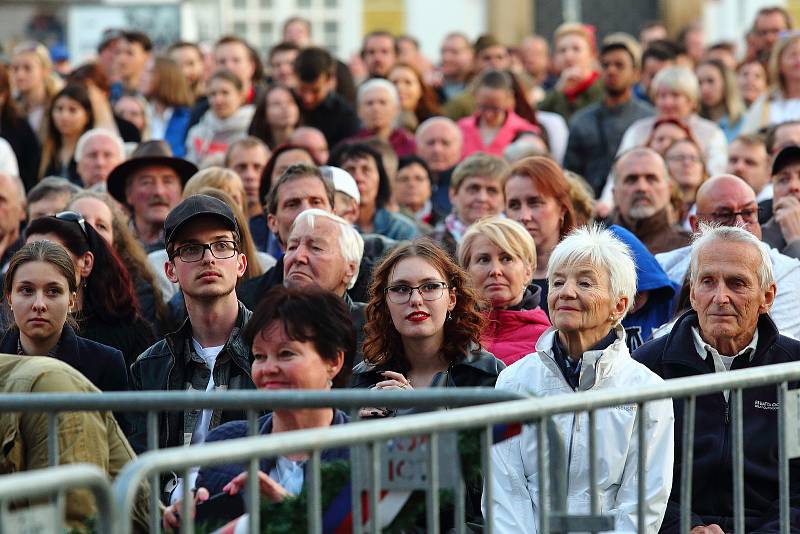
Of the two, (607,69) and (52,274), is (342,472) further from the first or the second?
(607,69)

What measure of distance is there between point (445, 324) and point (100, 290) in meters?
1.96

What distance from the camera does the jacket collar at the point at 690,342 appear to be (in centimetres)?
680

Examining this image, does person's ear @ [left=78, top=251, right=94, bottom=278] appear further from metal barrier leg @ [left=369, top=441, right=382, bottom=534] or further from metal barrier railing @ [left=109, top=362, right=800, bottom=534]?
metal barrier leg @ [left=369, top=441, right=382, bottom=534]

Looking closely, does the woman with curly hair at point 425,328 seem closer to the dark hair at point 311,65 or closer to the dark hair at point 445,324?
the dark hair at point 445,324

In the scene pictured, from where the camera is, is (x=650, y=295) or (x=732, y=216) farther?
(x=732, y=216)

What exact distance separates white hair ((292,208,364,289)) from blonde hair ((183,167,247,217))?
1761mm

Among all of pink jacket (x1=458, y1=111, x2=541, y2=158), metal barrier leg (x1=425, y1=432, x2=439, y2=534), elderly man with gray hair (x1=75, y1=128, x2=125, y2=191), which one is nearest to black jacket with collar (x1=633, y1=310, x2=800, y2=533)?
metal barrier leg (x1=425, y1=432, x2=439, y2=534)

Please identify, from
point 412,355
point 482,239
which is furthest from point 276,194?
point 412,355

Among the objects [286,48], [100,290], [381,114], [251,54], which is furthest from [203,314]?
[286,48]

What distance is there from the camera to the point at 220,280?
7172 mm

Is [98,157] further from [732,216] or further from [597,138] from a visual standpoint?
[732,216]

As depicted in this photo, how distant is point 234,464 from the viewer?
5.00 meters

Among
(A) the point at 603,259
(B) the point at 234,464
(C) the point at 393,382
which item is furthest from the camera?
(A) the point at 603,259

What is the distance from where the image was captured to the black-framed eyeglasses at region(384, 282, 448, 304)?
7082 millimetres
